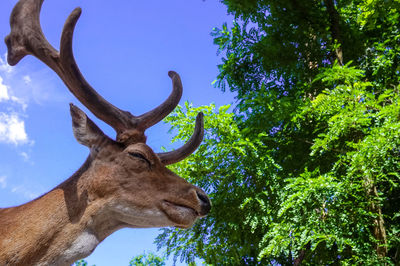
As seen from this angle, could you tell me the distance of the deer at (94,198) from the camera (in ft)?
5.55

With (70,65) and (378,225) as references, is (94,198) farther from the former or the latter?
(378,225)

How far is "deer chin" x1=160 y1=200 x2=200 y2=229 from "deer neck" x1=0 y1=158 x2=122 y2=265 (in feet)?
0.92

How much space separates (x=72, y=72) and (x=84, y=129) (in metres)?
0.38

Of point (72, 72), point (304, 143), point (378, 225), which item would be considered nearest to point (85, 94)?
point (72, 72)

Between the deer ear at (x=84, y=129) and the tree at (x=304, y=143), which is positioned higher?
the tree at (x=304, y=143)

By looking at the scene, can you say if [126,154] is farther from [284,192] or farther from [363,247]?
[363,247]

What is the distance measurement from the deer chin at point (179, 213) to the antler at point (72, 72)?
0.49 m

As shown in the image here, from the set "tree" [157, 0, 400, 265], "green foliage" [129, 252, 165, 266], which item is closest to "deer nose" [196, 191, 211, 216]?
"tree" [157, 0, 400, 265]

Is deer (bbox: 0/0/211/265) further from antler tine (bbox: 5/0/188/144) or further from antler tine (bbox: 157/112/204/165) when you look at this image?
antler tine (bbox: 157/112/204/165)

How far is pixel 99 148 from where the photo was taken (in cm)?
204

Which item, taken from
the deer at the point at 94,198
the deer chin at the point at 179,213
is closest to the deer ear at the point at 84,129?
the deer at the point at 94,198

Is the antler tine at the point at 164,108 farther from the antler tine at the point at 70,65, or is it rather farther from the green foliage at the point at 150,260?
the green foliage at the point at 150,260

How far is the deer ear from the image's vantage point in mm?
1986

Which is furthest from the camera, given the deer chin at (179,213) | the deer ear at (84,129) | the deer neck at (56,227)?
the deer ear at (84,129)
